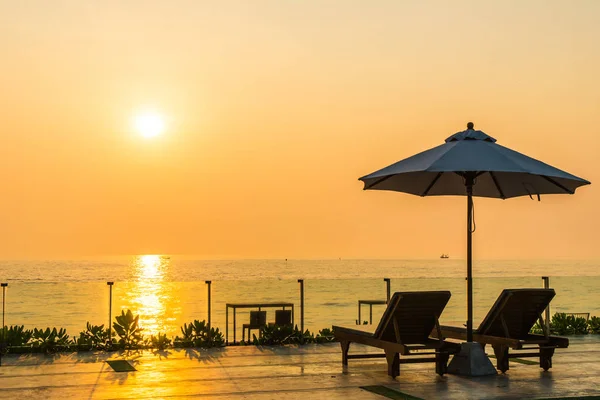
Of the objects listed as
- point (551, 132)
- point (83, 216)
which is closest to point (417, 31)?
point (551, 132)

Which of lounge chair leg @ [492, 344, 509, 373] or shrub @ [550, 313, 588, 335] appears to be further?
shrub @ [550, 313, 588, 335]

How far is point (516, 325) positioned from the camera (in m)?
10.1

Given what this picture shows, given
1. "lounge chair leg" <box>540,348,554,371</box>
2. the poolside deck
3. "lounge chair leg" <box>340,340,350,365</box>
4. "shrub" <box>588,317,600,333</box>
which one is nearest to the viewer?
the poolside deck

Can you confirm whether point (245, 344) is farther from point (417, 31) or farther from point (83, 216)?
point (83, 216)

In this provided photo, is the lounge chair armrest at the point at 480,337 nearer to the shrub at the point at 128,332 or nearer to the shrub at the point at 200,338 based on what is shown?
the shrub at the point at 200,338

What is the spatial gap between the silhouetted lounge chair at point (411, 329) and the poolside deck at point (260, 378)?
0.75 ft

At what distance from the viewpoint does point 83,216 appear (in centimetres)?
7312

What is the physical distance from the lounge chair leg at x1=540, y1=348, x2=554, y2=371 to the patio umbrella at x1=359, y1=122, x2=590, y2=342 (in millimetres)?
970

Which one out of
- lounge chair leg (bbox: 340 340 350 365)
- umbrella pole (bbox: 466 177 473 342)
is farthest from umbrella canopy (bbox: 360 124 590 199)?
lounge chair leg (bbox: 340 340 350 365)

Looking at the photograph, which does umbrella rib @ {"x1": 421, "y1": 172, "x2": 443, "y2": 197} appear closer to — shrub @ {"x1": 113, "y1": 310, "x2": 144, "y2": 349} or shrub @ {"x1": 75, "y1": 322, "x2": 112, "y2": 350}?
shrub @ {"x1": 113, "y1": 310, "x2": 144, "y2": 349}

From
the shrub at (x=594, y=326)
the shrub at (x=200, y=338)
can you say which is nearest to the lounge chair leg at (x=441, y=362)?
the shrub at (x=200, y=338)

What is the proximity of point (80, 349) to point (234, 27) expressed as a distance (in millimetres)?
9181

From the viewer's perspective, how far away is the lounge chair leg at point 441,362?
31.6 ft

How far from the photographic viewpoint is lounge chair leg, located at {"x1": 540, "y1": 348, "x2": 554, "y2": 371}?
10.1m
